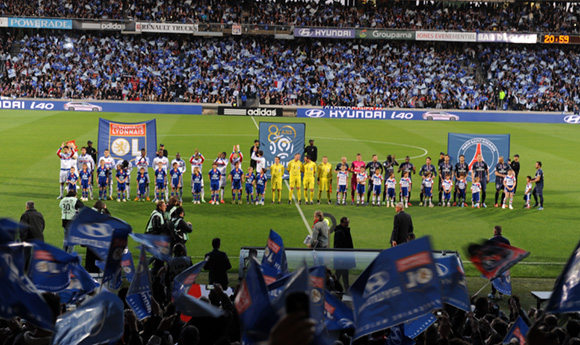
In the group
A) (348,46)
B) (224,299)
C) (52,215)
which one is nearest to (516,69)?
(348,46)

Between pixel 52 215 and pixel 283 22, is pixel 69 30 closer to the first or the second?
pixel 283 22

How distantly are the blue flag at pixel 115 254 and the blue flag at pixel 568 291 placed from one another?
455cm

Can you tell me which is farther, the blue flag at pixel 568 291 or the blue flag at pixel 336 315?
the blue flag at pixel 336 315

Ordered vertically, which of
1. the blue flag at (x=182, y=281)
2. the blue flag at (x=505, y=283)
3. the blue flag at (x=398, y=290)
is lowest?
the blue flag at (x=505, y=283)

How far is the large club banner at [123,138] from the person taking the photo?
23125 mm

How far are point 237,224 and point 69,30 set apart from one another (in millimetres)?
45868

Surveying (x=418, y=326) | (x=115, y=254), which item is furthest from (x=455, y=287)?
(x=115, y=254)

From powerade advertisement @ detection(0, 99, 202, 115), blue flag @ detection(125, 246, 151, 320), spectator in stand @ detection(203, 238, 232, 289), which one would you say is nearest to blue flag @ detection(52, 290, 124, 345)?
blue flag @ detection(125, 246, 151, 320)

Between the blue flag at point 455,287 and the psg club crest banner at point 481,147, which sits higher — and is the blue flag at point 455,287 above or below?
below

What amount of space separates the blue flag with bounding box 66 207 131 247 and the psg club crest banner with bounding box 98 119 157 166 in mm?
14821

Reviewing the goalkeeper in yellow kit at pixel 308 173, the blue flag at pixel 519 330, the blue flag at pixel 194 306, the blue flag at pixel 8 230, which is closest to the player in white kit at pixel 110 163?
the goalkeeper in yellow kit at pixel 308 173

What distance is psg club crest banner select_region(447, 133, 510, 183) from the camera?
23.6 metres

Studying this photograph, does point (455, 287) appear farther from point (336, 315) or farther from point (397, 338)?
point (336, 315)

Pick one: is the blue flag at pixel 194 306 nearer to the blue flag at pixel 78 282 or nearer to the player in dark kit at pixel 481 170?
the blue flag at pixel 78 282
